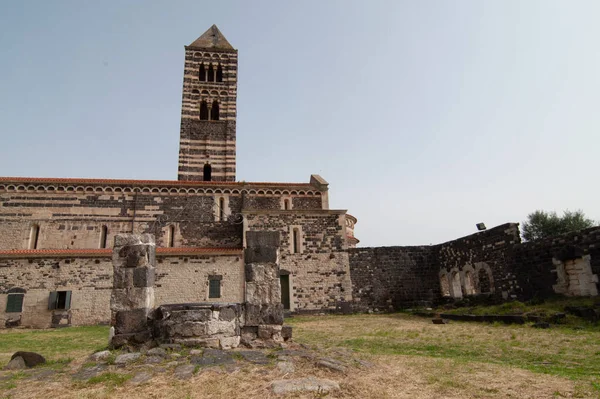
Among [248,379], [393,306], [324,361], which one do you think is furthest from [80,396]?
[393,306]

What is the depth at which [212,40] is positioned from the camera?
33.3 meters

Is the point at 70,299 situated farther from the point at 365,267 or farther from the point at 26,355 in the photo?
the point at 365,267

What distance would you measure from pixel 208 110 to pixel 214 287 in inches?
666

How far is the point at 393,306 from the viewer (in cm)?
2120

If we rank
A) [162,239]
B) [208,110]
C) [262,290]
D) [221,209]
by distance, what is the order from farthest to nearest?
[208,110] → [221,209] → [162,239] → [262,290]

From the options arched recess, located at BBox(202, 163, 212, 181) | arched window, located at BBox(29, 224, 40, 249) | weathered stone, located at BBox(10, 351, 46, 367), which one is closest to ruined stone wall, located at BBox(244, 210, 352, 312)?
arched recess, located at BBox(202, 163, 212, 181)

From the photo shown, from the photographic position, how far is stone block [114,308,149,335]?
8.04 metres

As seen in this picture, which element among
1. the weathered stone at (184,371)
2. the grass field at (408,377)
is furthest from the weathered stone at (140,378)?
the weathered stone at (184,371)

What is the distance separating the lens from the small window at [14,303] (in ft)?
55.7

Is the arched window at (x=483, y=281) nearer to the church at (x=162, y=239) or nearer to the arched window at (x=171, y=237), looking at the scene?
the church at (x=162, y=239)

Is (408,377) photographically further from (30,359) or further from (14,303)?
(14,303)

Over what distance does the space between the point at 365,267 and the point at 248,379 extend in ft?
54.4

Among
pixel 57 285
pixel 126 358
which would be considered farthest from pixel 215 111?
pixel 126 358

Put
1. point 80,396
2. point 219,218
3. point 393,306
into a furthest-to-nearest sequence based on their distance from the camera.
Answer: point 219,218 → point 393,306 → point 80,396
